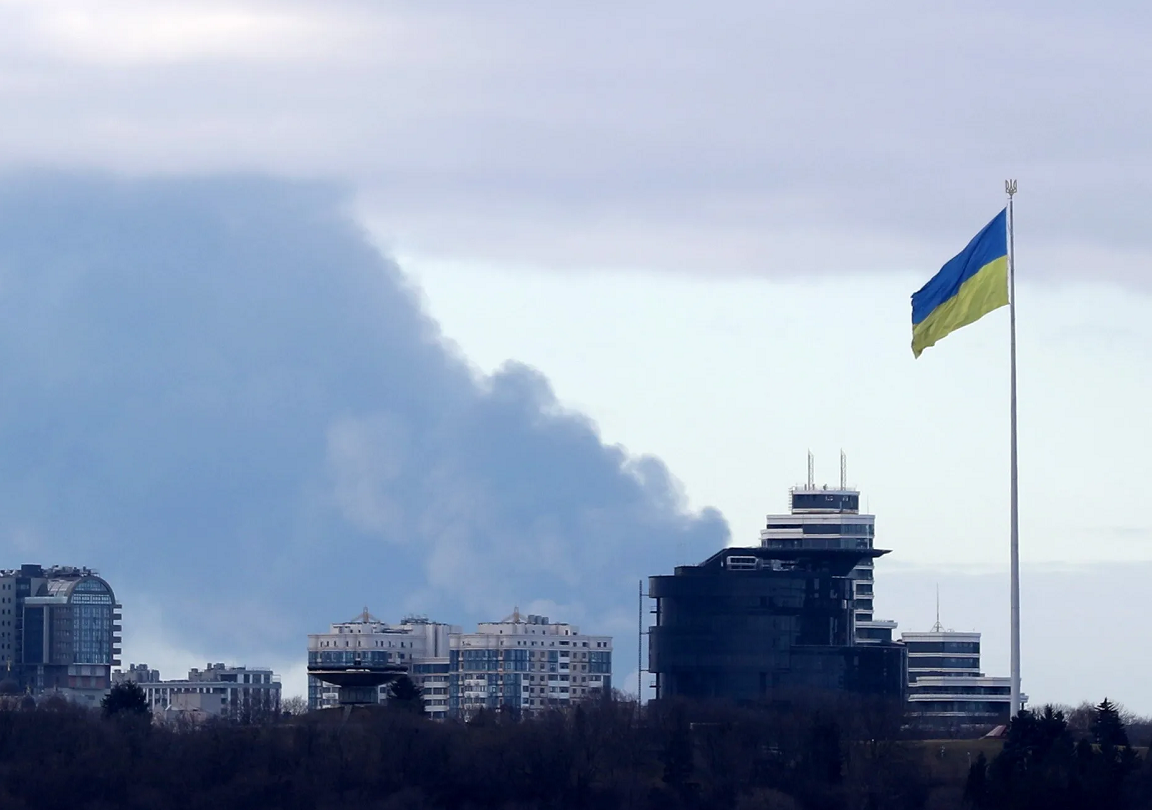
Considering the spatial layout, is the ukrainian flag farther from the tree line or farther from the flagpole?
the tree line

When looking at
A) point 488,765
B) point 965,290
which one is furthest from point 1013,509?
point 488,765

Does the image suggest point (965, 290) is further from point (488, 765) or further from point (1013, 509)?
point (488, 765)

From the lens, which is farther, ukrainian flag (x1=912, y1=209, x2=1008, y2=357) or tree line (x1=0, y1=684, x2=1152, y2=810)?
tree line (x1=0, y1=684, x2=1152, y2=810)

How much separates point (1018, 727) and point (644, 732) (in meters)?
59.9

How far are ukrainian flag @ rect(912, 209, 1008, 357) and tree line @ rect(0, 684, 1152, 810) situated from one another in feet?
217

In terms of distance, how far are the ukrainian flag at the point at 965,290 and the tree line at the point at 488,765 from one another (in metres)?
66.1

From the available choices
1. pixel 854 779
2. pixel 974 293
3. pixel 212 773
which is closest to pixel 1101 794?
pixel 854 779

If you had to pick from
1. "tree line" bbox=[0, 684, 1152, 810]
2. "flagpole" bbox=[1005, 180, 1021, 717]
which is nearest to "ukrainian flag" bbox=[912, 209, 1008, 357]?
"flagpole" bbox=[1005, 180, 1021, 717]

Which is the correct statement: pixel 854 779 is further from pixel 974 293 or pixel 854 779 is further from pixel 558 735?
pixel 974 293

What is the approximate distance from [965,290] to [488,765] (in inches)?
3335

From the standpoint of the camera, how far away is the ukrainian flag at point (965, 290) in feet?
260

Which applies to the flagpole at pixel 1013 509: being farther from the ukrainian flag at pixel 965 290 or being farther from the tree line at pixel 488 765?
the tree line at pixel 488 765

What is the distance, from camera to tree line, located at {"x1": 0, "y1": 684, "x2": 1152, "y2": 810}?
151 m

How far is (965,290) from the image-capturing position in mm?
79625
